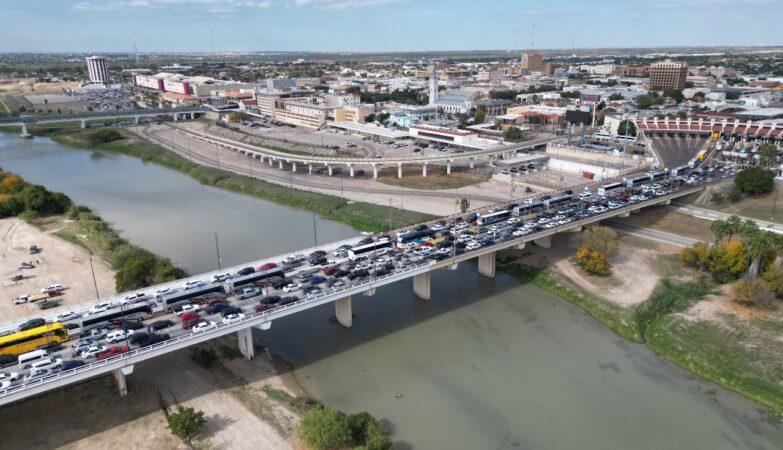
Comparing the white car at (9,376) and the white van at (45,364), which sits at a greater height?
the white van at (45,364)

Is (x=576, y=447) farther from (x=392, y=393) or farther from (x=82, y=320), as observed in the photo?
(x=82, y=320)

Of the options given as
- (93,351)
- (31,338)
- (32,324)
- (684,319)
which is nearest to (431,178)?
(684,319)

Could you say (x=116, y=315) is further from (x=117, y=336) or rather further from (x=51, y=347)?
(x=51, y=347)

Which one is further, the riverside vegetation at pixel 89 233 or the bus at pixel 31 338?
the riverside vegetation at pixel 89 233

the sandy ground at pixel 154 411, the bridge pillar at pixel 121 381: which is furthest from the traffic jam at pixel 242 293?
the sandy ground at pixel 154 411

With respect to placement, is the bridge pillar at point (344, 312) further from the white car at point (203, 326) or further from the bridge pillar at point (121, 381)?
the bridge pillar at point (121, 381)
